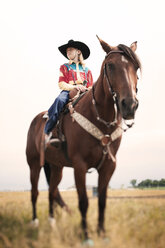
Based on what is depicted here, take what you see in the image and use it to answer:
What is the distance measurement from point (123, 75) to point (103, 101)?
738 mm

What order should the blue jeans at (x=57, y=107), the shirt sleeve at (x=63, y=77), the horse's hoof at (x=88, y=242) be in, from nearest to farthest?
the horse's hoof at (x=88, y=242) → the blue jeans at (x=57, y=107) → the shirt sleeve at (x=63, y=77)

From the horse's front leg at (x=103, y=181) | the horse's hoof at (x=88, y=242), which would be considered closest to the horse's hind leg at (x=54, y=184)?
the horse's front leg at (x=103, y=181)

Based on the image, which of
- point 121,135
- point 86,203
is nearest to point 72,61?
point 121,135

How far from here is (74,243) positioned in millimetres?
4500

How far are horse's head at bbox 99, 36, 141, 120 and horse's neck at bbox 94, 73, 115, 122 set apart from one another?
0.19m

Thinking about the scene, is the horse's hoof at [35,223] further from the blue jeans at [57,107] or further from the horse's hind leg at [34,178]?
the blue jeans at [57,107]

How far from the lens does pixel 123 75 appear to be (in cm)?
460

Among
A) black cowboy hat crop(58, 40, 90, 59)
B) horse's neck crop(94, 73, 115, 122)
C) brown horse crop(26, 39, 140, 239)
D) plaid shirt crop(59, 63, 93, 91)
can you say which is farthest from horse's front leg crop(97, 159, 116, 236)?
black cowboy hat crop(58, 40, 90, 59)

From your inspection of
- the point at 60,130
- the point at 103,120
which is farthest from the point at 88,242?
the point at 60,130

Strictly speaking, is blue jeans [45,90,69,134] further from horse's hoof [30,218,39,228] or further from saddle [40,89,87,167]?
horse's hoof [30,218,39,228]

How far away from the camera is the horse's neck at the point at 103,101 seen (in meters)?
5.05

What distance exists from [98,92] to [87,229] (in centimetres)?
241

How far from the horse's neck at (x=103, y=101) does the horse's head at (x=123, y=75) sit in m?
0.19

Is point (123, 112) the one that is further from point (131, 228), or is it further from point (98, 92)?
point (131, 228)
